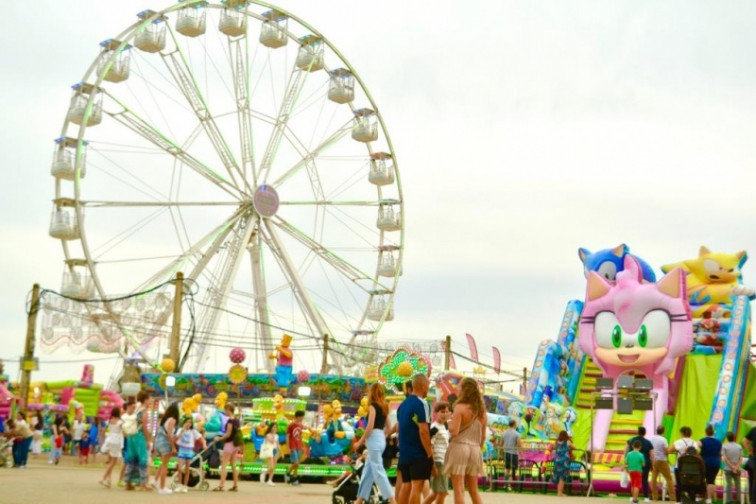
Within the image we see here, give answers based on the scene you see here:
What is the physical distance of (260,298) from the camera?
31.2 meters

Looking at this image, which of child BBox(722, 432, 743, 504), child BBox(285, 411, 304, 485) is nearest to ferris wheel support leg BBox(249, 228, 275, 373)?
child BBox(285, 411, 304, 485)

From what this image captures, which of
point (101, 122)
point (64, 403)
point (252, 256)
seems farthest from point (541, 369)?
point (64, 403)

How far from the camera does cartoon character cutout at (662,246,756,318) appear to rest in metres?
24.9

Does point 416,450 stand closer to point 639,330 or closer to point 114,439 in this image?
point 114,439

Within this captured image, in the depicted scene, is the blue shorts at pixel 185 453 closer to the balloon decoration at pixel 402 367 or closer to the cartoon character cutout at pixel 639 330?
the balloon decoration at pixel 402 367

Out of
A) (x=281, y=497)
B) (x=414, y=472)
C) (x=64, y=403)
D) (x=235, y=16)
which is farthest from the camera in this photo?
(x=64, y=403)

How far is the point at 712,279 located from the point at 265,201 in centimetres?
1236

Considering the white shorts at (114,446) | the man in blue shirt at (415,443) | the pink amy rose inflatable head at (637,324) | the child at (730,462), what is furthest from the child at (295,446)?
the man in blue shirt at (415,443)

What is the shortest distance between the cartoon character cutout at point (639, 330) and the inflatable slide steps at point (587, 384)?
2.03m

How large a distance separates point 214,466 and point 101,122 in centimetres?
1291

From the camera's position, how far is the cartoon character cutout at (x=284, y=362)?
29.6 m

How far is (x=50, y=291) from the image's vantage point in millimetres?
27156

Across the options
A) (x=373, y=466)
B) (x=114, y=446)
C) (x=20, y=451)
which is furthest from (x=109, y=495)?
(x=20, y=451)

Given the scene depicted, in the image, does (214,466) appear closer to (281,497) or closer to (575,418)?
(281,497)
